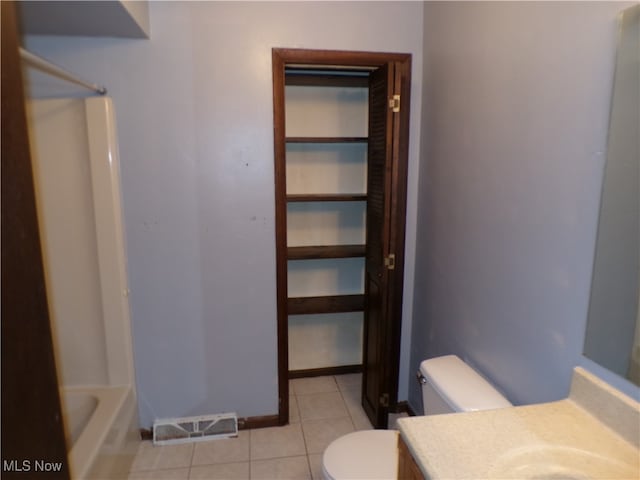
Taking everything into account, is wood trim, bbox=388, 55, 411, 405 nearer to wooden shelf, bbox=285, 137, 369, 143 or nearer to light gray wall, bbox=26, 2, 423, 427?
light gray wall, bbox=26, 2, 423, 427

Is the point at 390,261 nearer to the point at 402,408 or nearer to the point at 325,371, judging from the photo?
the point at 402,408

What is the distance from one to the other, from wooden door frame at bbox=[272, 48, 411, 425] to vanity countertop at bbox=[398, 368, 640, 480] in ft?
3.84

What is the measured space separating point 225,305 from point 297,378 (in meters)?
1.08

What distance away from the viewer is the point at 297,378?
305 cm

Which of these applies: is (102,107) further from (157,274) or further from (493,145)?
(493,145)

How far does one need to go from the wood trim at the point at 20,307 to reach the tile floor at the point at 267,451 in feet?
5.69

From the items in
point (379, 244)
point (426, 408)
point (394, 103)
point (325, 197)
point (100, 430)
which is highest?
point (394, 103)

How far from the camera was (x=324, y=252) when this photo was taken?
277 cm

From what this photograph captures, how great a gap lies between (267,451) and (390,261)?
1235 mm

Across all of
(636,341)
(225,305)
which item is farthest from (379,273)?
(636,341)

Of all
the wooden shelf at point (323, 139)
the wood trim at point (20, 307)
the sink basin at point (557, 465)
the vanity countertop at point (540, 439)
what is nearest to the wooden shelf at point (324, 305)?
the wooden shelf at point (323, 139)

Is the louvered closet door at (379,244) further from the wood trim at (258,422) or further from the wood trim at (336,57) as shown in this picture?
the wood trim at (258,422)

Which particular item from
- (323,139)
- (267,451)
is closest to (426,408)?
(267,451)

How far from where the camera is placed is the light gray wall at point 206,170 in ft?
6.58
